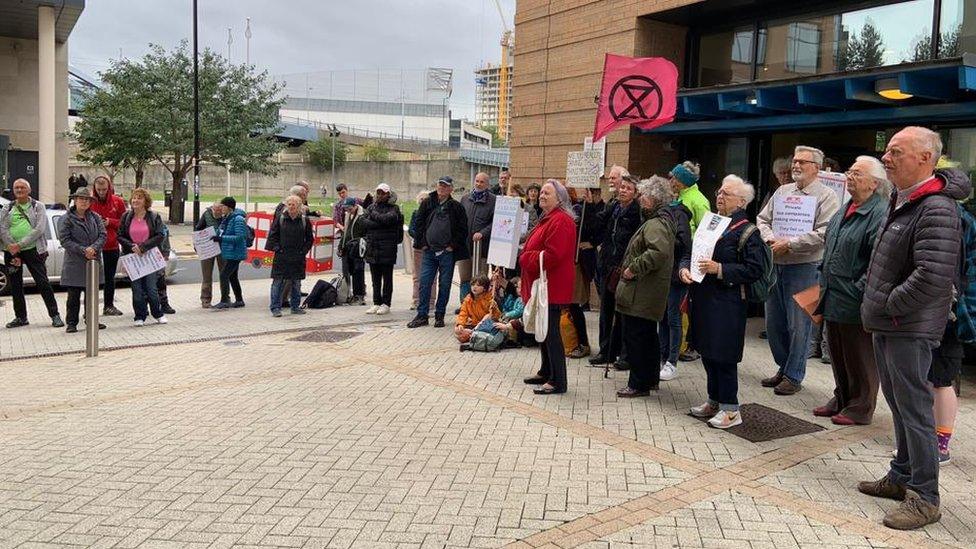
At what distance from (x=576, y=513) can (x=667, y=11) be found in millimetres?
8704

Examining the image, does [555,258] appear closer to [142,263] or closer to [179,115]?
[142,263]

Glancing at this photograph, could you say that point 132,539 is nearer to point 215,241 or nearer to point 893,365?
point 893,365

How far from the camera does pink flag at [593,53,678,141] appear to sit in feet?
33.0

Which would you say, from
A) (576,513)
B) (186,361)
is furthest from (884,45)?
(186,361)

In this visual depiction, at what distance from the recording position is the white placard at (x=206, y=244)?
1238cm

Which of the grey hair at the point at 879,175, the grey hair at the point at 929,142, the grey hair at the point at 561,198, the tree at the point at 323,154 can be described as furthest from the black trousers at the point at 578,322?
the tree at the point at 323,154

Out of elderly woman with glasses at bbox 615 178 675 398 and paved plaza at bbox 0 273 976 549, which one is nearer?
paved plaza at bbox 0 273 976 549

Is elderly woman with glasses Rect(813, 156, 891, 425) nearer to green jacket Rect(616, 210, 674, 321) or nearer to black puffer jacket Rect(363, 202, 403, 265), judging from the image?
green jacket Rect(616, 210, 674, 321)

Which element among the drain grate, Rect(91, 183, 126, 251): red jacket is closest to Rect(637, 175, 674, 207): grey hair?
the drain grate

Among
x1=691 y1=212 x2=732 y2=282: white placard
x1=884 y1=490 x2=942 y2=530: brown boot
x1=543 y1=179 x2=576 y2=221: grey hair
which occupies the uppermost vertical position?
x1=543 y1=179 x2=576 y2=221: grey hair

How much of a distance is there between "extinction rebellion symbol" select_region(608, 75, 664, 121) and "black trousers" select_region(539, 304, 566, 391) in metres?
3.89

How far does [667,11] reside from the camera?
37.5 feet

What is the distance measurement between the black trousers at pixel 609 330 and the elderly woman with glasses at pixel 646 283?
3.55ft

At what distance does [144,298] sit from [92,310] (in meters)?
2.37
